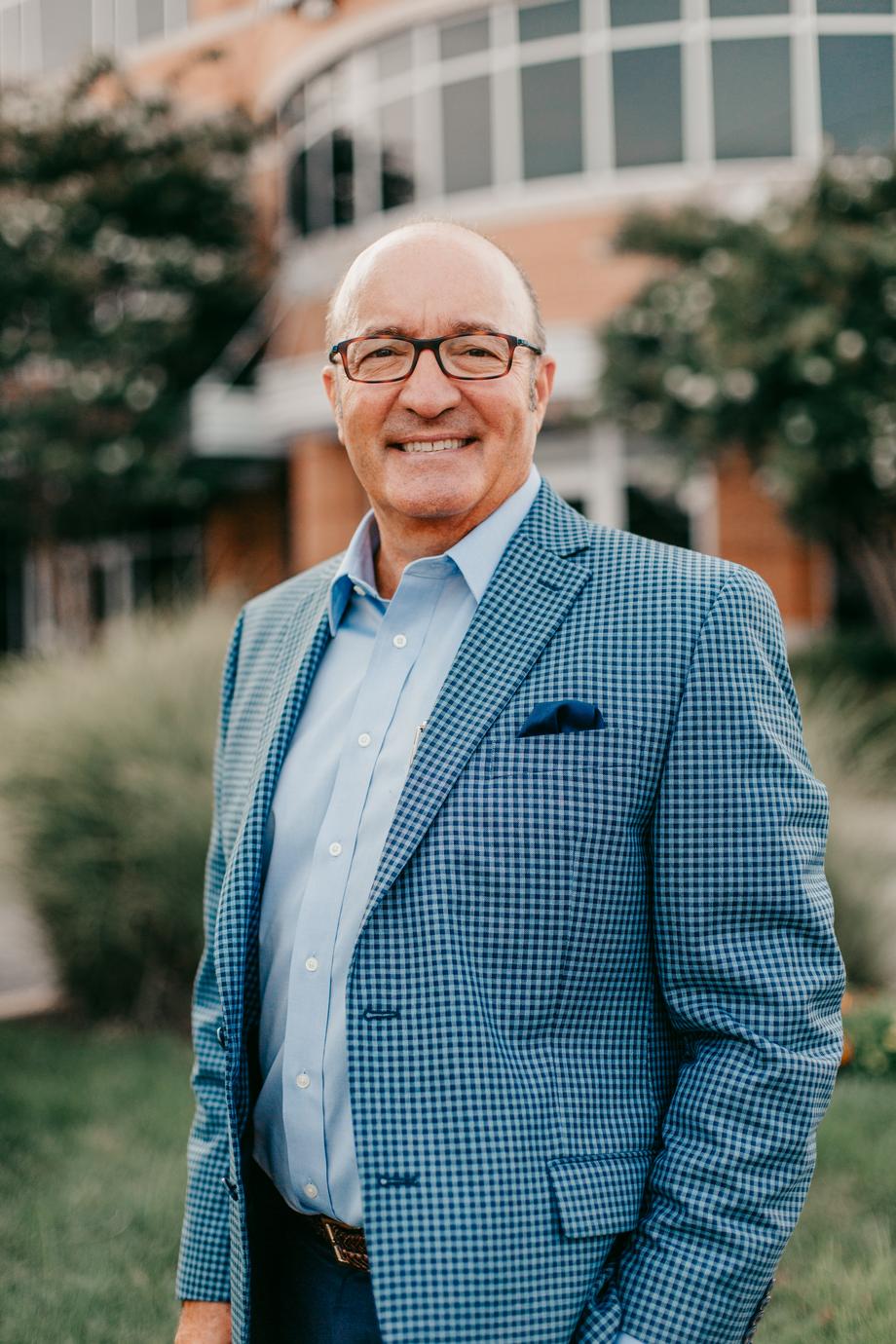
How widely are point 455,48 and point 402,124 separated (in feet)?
3.57

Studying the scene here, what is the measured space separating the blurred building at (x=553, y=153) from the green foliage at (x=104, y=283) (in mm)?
728

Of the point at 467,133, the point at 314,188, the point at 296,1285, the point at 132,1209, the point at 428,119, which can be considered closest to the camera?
the point at 296,1285

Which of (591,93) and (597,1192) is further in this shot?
(591,93)

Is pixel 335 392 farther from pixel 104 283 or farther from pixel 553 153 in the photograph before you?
pixel 104 283

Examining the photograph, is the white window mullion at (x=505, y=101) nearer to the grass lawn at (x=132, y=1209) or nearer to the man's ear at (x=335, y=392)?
the grass lawn at (x=132, y=1209)

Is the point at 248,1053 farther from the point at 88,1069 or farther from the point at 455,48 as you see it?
the point at 455,48

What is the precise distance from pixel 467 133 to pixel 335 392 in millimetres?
14449

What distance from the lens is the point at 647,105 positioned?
14.4 meters

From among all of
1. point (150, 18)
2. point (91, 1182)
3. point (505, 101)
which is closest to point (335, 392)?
point (91, 1182)

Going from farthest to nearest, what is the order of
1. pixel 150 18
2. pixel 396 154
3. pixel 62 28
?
pixel 62 28 → pixel 150 18 → pixel 396 154

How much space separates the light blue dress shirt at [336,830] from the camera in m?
Answer: 1.86

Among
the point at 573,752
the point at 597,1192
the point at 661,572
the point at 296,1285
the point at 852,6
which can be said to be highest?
the point at 852,6

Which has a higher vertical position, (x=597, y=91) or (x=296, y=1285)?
(x=597, y=91)

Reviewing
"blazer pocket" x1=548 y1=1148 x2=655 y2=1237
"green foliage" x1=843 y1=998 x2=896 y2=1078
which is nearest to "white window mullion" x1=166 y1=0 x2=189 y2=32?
"green foliage" x1=843 y1=998 x2=896 y2=1078
